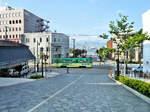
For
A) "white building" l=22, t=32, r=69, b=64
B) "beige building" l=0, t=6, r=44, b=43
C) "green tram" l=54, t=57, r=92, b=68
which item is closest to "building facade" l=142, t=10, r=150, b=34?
"green tram" l=54, t=57, r=92, b=68

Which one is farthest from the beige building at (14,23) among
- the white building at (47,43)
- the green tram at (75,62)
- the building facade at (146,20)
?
the building facade at (146,20)

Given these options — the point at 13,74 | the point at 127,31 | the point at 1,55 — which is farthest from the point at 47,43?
the point at 127,31

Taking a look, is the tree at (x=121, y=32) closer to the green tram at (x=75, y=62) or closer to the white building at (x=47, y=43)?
the green tram at (x=75, y=62)

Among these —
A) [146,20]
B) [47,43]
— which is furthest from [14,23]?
[146,20]

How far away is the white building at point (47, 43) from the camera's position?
67.8 m

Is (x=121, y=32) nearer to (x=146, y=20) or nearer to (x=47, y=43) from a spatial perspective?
(x=146, y=20)

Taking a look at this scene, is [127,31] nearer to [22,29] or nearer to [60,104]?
[60,104]

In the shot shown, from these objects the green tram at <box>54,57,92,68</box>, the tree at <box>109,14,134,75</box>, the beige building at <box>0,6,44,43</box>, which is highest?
the beige building at <box>0,6,44,43</box>

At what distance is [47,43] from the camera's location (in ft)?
224

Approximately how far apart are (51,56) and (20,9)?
82.4 feet

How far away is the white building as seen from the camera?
67.8 meters

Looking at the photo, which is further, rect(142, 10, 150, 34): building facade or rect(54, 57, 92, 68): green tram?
rect(54, 57, 92, 68): green tram

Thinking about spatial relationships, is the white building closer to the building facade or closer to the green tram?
the green tram

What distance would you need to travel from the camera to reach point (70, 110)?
6.89 metres
